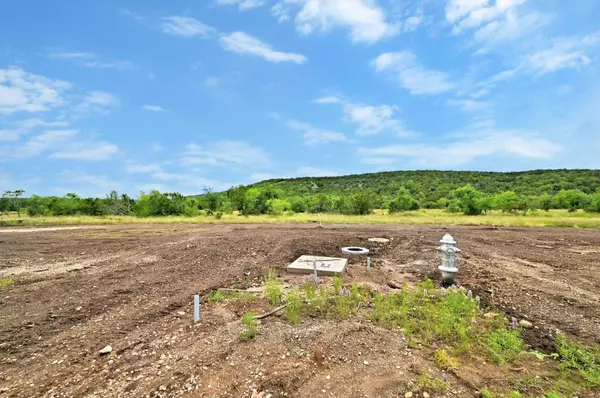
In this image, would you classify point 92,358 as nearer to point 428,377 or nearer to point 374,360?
point 374,360

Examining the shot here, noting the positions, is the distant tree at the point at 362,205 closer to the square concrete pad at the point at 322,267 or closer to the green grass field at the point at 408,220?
the green grass field at the point at 408,220

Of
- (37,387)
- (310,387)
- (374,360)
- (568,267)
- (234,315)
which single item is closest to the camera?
(310,387)

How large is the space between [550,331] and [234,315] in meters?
4.47

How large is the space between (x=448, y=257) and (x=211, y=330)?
4.58 m

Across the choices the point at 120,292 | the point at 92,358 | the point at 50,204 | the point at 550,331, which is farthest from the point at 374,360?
the point at 50,204

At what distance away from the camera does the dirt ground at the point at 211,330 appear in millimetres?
3236

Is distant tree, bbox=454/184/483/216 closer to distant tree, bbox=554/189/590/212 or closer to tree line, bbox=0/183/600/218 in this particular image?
tree line, bbox=0/183/600/218

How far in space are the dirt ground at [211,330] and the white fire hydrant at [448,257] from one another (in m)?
0.52

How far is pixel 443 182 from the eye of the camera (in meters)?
71.2

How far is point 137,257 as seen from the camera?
10.1 meters

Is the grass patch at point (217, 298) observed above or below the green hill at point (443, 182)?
below

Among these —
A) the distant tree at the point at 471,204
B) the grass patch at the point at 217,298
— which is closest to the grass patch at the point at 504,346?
the grass patch at the point at 217,298

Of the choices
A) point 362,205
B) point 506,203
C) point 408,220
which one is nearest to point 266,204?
point 362,205

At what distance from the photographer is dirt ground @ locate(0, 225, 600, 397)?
→ 3236 mm
